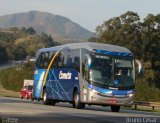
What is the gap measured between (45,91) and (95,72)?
7572 millimetres

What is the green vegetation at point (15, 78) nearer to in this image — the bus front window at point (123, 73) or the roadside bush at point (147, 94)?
the roadside bush at point (147, 94)

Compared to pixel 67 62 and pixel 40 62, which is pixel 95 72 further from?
pixel 40 62

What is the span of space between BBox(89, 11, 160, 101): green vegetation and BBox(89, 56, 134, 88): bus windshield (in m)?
51.4

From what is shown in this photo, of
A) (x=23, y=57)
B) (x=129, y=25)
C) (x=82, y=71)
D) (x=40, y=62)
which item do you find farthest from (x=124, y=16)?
(x=23, y=57)

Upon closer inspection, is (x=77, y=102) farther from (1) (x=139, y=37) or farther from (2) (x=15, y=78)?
(1) (x=139, y=37)

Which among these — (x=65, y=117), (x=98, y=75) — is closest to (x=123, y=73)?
(x=98, y=75)

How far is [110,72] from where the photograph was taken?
2898cm

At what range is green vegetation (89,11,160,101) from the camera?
8481 centimetres

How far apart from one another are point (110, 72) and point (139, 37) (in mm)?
58346

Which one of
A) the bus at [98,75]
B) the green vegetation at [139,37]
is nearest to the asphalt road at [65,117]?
the bus at [98,75]

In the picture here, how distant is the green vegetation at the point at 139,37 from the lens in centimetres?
8481

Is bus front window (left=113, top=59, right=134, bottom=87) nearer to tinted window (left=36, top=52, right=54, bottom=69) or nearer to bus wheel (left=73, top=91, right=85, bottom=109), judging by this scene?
bus wheel (left=73, top=91, right=85, bottom=109)

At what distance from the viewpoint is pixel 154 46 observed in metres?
86.0

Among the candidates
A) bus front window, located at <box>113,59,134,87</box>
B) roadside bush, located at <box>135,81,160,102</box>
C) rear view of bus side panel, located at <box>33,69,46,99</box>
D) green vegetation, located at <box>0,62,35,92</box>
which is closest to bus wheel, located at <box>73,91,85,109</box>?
bus front window, located at <box>113,59,134,87</box>
